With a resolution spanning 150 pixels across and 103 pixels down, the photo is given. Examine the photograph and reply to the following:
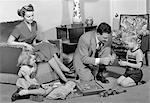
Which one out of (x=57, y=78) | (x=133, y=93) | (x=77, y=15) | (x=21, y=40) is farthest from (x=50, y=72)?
(x=77, y=15)

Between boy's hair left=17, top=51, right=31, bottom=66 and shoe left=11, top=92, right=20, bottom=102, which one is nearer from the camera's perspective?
shoe left=11, top=92, right=20, bottom=102

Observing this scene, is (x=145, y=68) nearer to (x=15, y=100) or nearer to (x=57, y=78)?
(x=57, y=78)

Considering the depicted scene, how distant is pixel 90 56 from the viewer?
9.09 ft

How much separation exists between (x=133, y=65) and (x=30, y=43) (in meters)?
1.14

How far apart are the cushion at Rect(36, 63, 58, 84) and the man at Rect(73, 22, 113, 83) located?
271 millimetres

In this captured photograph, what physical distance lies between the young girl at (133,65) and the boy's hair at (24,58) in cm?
93

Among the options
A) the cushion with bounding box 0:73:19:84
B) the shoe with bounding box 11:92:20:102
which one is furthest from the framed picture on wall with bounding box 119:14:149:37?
the shoe with bounding box 11:92:20:102

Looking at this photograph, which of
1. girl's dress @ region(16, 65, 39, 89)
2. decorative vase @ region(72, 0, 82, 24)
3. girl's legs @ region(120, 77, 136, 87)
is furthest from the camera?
decorative vase @ region(72, 0, 82, 24)

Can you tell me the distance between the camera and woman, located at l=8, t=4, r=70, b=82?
8.79 ft

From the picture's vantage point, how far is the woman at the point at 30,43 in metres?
2.68

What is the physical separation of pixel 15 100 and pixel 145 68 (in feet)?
5.35

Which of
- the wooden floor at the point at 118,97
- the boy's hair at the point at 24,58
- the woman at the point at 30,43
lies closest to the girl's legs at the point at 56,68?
the woman at the point at 30,43

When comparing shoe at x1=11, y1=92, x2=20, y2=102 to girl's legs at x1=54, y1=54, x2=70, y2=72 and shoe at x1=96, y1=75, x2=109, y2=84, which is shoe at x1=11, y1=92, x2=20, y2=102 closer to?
girl's legs at x1=54, y1=54, x2=70, y2=72

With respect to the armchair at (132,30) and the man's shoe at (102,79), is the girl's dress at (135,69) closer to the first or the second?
the man's shoe at (102,79)
